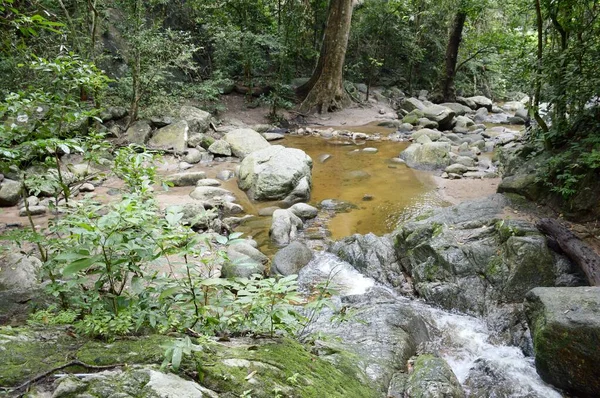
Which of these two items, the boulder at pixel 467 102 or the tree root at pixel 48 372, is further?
the boulder at pixel 467 102

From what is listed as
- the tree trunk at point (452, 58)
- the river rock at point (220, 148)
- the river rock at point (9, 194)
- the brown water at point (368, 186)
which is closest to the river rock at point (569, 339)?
the brown water at point (368, 186)

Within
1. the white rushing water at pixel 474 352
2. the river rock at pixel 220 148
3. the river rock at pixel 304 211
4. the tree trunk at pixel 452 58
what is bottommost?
the white rushing water at pixel 474 352

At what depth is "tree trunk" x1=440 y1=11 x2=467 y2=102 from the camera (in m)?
16.4

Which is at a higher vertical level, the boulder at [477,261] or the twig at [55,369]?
the twig at [55,369]

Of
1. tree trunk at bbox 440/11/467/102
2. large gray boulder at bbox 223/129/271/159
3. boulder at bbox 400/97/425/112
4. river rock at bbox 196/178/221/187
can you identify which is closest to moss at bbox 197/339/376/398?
river rock at bbox 196/178/221/187

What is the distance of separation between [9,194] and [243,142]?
532 cm

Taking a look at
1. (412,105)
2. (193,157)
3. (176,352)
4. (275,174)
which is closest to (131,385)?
(176,352)

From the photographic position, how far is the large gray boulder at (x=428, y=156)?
31.1ft

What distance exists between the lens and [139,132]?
32.5ft

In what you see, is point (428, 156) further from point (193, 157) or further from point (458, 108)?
point (458, 108)

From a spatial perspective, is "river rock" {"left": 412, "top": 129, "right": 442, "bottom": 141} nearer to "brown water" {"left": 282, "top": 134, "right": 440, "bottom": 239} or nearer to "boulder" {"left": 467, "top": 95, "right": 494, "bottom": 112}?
"brown water" {"left": 282, "top": 134, "right": 440, "bottom": 239}

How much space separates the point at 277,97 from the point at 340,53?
3.29m

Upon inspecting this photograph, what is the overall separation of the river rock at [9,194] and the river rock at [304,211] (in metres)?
4.52

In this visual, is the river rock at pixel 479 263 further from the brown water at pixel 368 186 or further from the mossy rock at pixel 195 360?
the mossy rock at pixel 195 360
